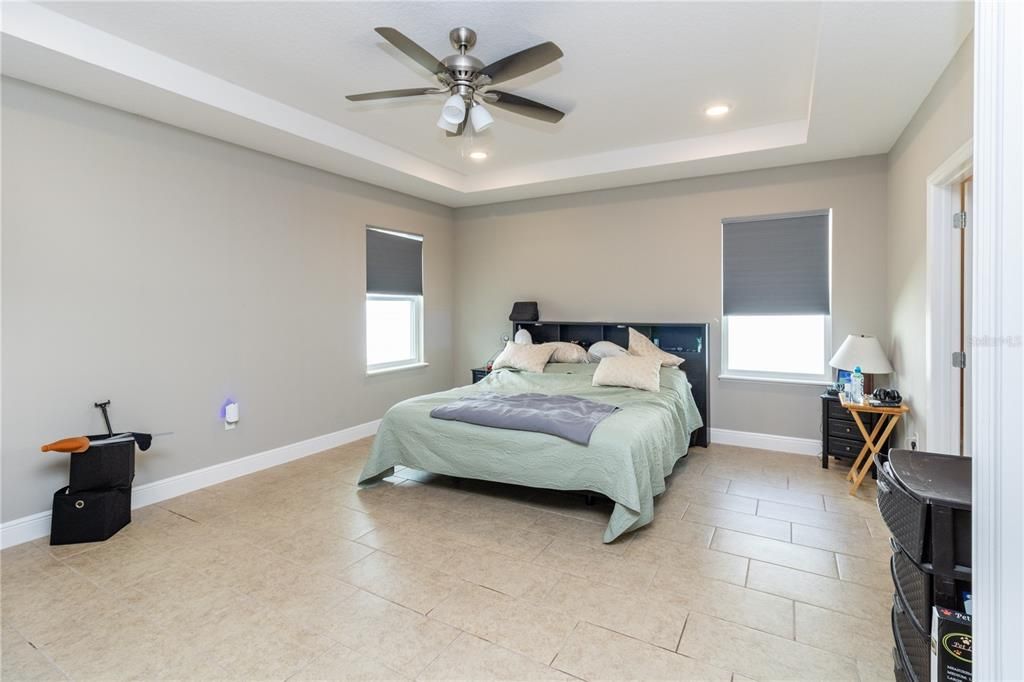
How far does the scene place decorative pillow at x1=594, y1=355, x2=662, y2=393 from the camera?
4.07m

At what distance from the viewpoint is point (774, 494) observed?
11.3 ft

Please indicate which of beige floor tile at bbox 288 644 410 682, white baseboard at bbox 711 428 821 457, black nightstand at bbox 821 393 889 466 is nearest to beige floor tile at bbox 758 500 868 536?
black nightstand at bbox 821 393 889 466

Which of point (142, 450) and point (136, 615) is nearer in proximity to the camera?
point (136, 615)

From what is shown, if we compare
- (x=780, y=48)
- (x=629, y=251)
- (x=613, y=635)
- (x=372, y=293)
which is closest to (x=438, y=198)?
(x=372, y=293)

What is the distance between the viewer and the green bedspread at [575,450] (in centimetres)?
280

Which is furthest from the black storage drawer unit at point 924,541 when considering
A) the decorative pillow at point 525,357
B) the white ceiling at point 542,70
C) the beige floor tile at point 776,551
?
the decorative pillow at point 525,357

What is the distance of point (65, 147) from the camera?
2941 mm

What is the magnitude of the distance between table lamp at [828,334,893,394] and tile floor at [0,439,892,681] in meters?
0.94

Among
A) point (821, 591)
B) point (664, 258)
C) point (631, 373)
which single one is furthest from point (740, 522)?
point (664, 258)

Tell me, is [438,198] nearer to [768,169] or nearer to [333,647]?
[768,169]

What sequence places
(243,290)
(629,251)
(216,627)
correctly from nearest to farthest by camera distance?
1. (216,627)
2. (243,290)
3. (629,251)

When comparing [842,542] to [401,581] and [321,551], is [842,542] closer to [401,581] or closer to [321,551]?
[401,581]

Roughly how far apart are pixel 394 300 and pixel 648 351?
110 inches

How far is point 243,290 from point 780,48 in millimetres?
4055
